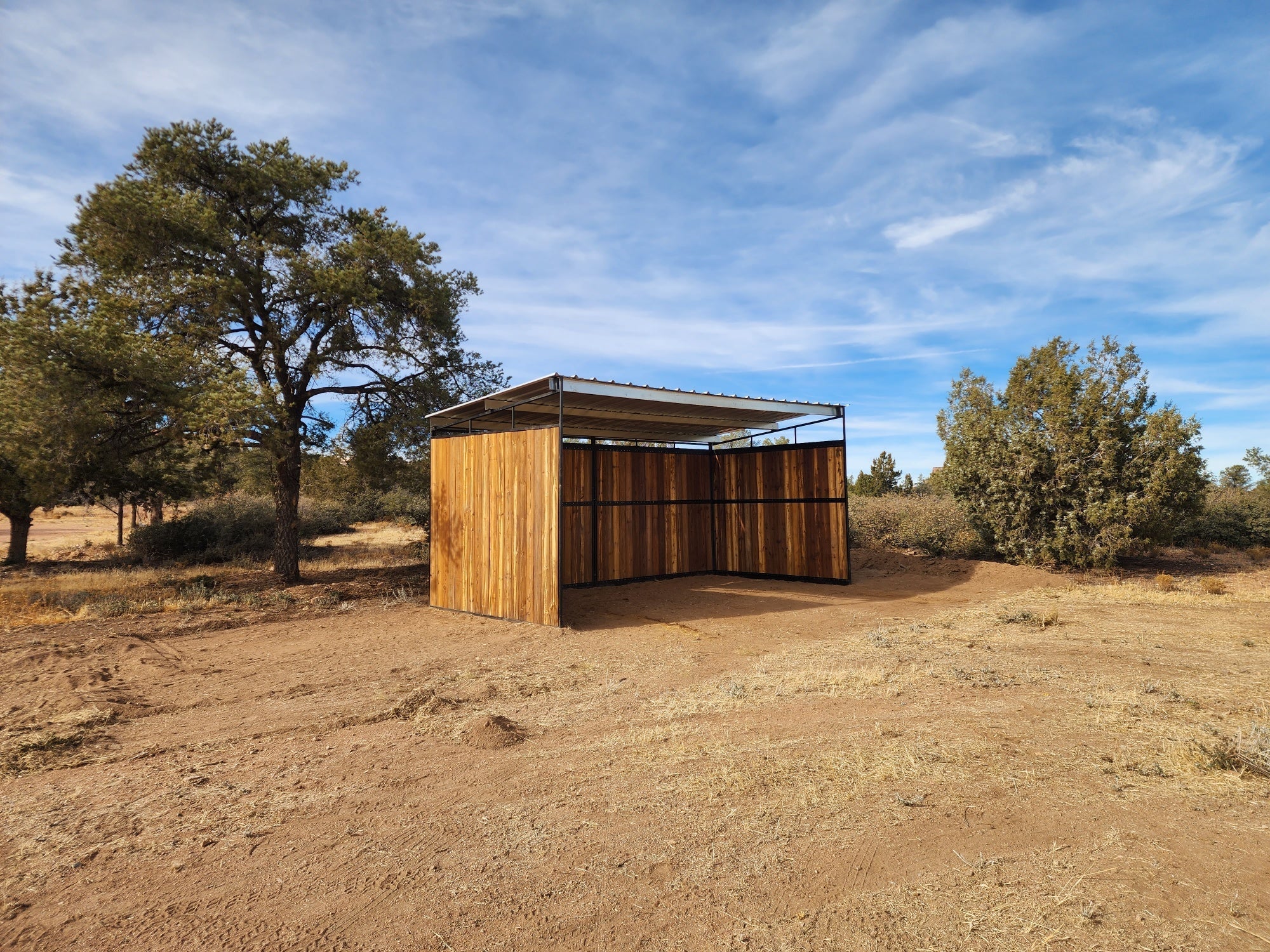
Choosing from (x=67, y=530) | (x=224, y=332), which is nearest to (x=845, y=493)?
(x=224, y=332)

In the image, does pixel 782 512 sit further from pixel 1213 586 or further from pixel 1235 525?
pixel 1235 525

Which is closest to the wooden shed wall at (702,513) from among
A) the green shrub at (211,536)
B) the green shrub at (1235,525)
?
the green shrub at (211,536)

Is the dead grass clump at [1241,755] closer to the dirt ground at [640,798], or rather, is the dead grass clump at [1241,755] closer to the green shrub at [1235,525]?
the dirt ground at [640,798]

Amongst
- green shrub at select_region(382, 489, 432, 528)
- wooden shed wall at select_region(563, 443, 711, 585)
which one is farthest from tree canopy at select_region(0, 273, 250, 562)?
green shrub at select_region(382, 489, 432, 528)

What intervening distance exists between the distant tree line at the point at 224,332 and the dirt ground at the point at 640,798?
12.1 feet

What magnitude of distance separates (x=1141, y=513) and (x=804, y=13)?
9839 mm

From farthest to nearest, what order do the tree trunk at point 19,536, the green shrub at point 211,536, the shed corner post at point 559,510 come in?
1. the green shrub at point 211,536
2. the tree trunk at point 19,536
3. the shed corner post at point 559,510

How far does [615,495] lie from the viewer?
12055mm

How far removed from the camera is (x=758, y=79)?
31.4ft

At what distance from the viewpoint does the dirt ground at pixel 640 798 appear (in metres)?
2.21

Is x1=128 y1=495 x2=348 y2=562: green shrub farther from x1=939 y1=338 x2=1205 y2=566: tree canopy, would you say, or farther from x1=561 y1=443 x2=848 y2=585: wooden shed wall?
x1=939 y1=338 x2=1205 y2=566: tree canopy

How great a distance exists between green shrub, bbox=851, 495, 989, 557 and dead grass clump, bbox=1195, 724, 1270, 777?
10562mm

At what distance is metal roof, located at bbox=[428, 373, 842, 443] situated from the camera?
8.34 metres

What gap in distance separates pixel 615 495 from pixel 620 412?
2386 millimetres
